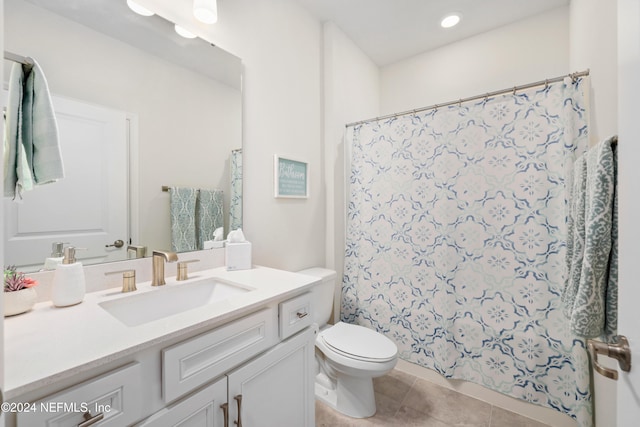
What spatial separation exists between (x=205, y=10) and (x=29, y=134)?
0.93 m

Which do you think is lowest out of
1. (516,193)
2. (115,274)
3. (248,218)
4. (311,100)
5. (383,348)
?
(383,348)

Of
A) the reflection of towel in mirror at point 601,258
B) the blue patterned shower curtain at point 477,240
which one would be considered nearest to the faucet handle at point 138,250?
the blue patterned shower curtain at point 477,240

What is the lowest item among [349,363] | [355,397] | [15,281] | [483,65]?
[355,397]

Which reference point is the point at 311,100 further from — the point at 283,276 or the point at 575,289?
the point at 575,289

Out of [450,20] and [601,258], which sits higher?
[450,20]

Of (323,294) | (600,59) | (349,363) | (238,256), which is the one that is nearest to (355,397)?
(349,363)

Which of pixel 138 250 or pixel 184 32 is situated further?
pixel 184 32

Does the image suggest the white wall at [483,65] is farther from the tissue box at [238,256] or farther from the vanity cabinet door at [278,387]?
the vanity cabinet door at [278,387]

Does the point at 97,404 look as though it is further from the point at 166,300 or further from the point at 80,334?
the point at 166,300

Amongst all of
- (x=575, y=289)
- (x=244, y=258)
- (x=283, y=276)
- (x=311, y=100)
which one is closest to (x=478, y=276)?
(x=575, y=289)

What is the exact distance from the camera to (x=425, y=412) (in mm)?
1626

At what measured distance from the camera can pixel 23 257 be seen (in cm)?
91

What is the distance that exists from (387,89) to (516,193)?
1712mm

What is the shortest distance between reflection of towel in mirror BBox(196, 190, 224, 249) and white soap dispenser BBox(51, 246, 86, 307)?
1.72 ft
